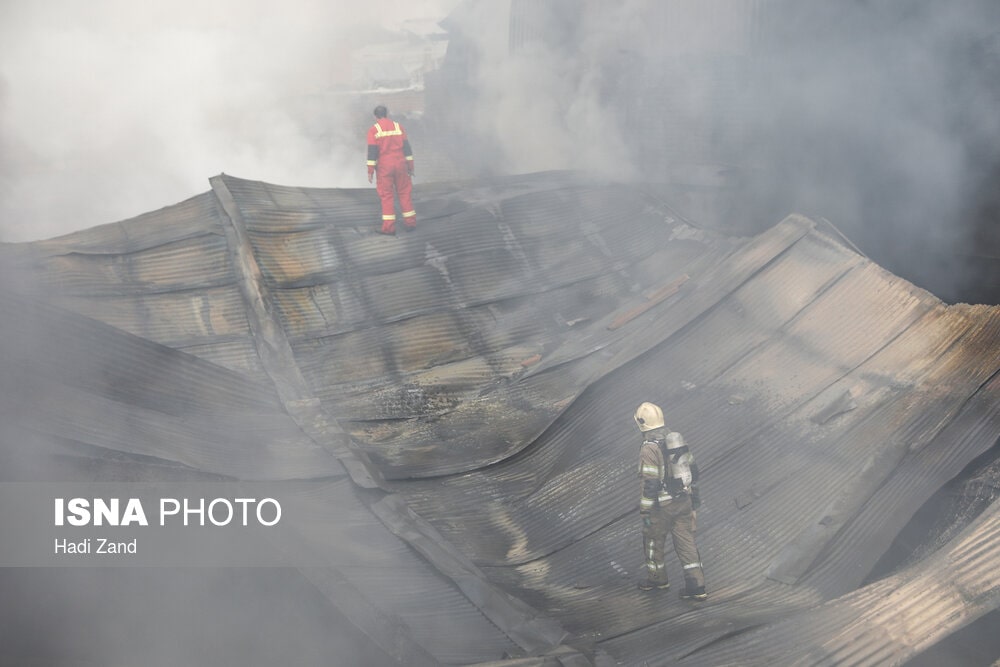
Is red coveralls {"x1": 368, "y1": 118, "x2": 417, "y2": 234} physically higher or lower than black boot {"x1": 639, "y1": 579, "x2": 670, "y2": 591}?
higher

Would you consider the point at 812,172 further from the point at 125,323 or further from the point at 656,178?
the point at 125,323

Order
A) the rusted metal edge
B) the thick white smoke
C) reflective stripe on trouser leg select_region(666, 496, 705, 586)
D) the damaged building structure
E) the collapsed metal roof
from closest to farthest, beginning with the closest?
the damaged building structure < the collapsed metal roof < reflective stripe on trouser leg select_region(666, 496, 705, 586) < the rusted metal edge < the thick white smoke

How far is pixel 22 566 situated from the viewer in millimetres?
3373

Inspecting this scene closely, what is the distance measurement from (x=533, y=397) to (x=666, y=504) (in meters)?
2.08

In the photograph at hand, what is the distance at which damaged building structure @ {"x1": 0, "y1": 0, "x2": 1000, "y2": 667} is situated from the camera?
137 inches

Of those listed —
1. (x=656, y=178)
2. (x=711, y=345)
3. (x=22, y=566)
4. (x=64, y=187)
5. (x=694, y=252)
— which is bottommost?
(x=22, y=566)

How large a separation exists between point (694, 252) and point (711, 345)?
1798mm

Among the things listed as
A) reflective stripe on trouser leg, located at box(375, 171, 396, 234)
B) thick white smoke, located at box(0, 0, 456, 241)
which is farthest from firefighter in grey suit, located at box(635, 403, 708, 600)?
thick white smoke, located at box(0, 0, 456, 241)

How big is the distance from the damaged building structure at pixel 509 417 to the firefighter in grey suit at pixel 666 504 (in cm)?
18

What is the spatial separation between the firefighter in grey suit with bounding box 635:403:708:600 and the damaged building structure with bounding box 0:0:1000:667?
0.18 metres

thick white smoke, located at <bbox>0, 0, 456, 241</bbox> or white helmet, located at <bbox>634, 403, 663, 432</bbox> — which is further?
thick white smoke, located at <bbox>0, 0, 456, 241</bbox>

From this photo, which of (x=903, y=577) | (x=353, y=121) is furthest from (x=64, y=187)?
(x=903, y=577)

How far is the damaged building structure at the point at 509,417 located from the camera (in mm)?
3490

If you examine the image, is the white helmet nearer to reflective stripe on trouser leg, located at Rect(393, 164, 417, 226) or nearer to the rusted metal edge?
the rusted metal edge
